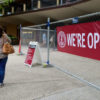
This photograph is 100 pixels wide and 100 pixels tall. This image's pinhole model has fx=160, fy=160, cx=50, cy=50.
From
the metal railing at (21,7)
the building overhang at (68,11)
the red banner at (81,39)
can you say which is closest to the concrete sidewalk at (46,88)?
the red banner at (81,39)

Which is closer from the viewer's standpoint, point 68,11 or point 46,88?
point 46,88

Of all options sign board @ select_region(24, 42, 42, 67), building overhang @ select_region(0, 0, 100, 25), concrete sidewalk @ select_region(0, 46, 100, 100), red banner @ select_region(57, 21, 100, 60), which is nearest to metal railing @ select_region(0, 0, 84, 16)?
building overhang @ select_region(0, 0, 100, 25)

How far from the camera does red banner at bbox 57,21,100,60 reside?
836 cm

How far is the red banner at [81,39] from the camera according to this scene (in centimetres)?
836

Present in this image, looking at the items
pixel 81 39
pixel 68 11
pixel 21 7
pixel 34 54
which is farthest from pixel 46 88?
pixel 21 7

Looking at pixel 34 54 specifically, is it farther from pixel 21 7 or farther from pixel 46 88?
pixel 21 7

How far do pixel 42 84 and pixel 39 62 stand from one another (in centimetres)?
273

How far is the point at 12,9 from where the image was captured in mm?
23812

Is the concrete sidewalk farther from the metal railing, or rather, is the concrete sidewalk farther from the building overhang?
the metal railing

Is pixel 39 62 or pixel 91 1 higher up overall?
pixel 91 1

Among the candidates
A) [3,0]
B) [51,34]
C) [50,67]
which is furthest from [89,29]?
[3,0]

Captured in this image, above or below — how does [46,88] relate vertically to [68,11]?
below

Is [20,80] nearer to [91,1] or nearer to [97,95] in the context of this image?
[97,95]

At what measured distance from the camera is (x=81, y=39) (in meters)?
9.47
